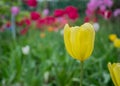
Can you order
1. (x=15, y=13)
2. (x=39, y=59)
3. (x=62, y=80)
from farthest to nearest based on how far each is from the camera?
1. (x=15, y=13)
2. (x=39, y=59)
3. (x=62, y=80)

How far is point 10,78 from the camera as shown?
2525 millimetres

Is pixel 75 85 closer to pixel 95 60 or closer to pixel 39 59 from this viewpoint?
pixel 95 60

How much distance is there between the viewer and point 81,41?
878 millimetres

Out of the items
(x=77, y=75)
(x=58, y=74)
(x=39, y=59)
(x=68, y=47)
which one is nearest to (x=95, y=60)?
(x=77, y=75)

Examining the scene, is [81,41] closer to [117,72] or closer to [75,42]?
[75,42]

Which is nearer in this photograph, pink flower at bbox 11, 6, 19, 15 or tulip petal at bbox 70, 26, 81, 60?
tulip petal at bbox 70, 26, 81, 60

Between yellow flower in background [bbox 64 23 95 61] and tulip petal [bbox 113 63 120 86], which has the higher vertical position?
yellow flower in background [bbox 64 23 95 61]

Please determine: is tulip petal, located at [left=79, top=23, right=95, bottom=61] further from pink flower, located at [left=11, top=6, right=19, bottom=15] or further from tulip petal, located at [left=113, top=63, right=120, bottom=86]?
pink flower, located at [left=11, top=6, right=19, bottom=15]

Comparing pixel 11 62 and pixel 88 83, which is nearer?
pixel 88 83

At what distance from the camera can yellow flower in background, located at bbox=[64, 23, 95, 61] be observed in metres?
0.87

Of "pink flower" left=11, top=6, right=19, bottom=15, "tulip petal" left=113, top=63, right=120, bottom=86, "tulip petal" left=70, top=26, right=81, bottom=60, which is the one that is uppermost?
"tulip petal" left=70, top=26, right=81, bottom=60

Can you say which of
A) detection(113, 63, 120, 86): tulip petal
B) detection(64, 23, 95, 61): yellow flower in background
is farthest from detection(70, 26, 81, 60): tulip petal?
detection(113, 63, 120, 86): tulip petal

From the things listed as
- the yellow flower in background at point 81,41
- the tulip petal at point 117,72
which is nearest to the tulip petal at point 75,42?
the yellow flower in background at point 81,41

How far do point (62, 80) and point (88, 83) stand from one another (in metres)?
0.22
